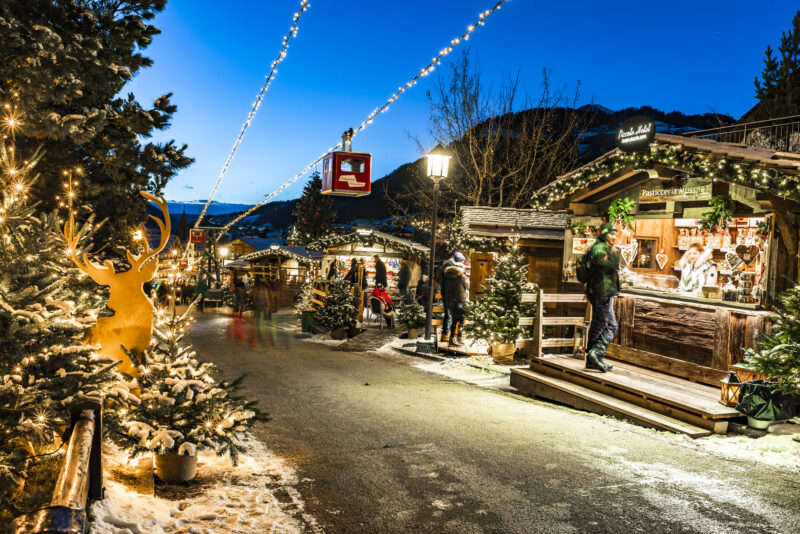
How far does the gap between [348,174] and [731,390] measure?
358 inches

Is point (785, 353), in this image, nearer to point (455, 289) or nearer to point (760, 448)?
point (760, 448)

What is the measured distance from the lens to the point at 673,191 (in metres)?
9.99

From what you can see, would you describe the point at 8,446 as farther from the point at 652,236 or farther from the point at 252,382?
the point at 652,236

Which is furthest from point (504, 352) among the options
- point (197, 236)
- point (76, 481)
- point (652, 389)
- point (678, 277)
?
point (197, 236)

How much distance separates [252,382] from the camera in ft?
32.9

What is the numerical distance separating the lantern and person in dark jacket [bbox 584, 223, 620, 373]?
6.66ft

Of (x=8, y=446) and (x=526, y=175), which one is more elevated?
(x=526, y=175)

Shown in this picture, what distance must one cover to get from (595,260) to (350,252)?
19.1m

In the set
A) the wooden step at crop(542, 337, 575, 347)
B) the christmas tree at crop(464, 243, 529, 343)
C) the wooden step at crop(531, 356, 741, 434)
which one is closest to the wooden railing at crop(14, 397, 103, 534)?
the wooden step at crop(531, 356, 741, 434)

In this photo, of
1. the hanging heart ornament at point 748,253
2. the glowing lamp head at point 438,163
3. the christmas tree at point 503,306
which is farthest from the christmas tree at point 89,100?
the hanging heart ornament at point 748,253

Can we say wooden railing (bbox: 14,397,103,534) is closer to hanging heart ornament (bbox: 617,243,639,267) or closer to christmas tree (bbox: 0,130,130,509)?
christmas tree (bbox: 0,130,130,509)

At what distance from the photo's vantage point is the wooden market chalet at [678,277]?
7758 mm

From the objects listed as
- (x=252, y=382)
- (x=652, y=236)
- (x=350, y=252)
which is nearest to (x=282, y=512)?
(x=252, y=382)

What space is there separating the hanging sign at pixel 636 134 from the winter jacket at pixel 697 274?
7.32ft
